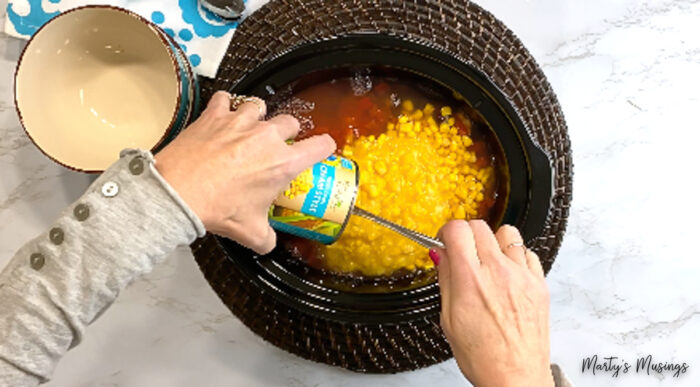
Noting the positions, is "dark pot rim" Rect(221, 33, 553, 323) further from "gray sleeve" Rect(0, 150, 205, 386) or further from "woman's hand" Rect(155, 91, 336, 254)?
"gray sleeve" Rect(0, 150, 205, 386)

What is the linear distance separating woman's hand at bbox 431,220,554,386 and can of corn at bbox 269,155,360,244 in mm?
147

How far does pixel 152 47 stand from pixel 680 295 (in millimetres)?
965

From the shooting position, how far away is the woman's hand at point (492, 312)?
65 centimetres

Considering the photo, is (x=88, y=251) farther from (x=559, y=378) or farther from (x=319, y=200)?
(x=559, y=378)

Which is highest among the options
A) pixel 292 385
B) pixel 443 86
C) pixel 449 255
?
pixel 443 86

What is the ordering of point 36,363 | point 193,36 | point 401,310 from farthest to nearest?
point 193,36 → point 401,310 → point 36,363

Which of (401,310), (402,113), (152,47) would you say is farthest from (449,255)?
(152,47)

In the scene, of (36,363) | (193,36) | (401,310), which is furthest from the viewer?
(193,36)

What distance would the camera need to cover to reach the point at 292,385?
3.41 feet

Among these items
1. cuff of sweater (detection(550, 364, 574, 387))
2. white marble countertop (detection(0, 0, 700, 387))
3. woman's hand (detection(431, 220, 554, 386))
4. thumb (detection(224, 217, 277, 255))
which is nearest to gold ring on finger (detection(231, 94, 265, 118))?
thumb (detection(224, 217, 277, 255))

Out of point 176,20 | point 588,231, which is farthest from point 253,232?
point 588,231

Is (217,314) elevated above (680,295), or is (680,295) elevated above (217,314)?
(680,295)

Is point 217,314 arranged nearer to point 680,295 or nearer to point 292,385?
point 292,385

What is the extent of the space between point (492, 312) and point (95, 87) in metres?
0.68
